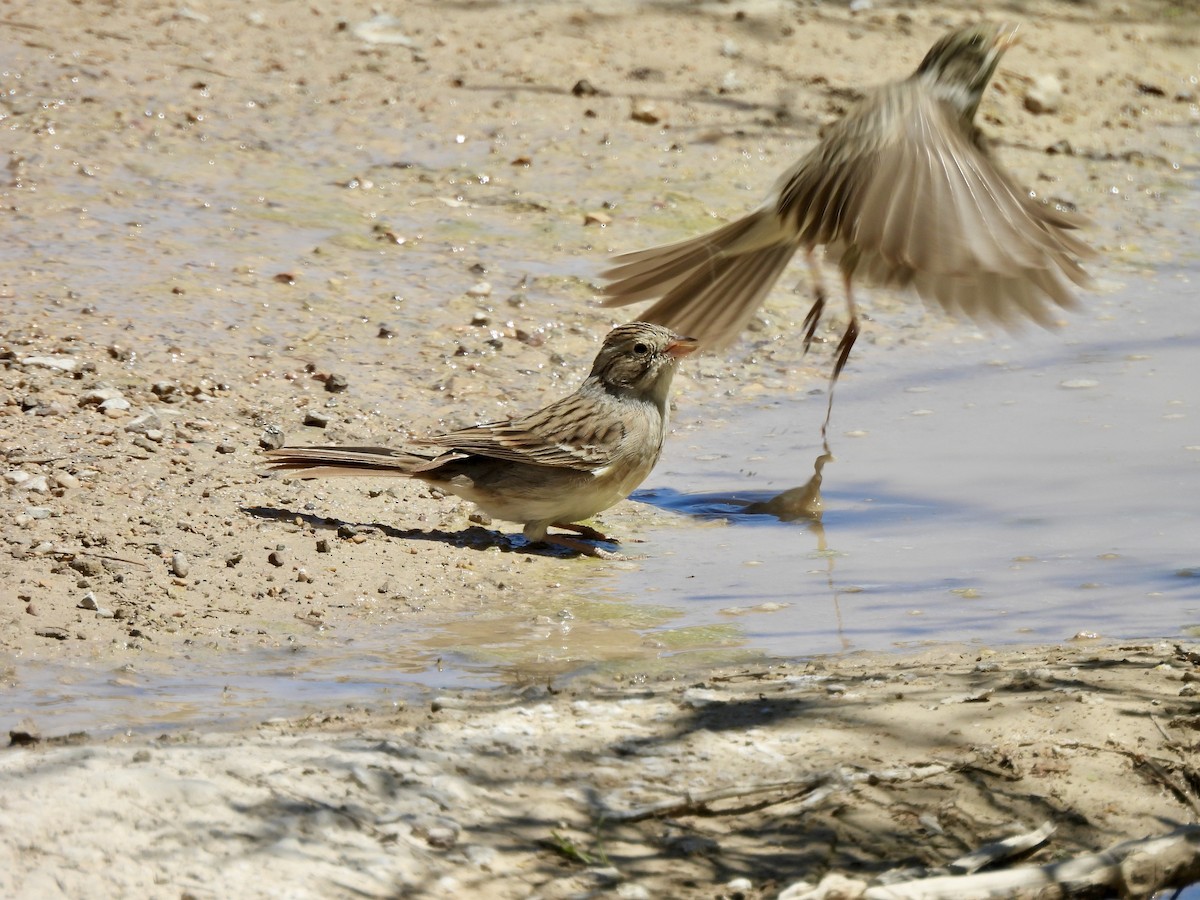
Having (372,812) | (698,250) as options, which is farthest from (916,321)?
(372,812)

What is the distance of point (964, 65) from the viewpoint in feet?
24.1

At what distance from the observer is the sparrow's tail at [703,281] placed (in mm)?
7184

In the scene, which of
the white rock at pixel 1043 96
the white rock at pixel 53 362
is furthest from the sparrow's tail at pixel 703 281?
the white rock at pixel 1043 96

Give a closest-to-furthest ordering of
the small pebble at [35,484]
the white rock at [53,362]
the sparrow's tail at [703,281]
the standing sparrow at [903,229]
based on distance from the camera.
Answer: the standing sparrow at [903,229] → the small pebble at [35,484] → the white rock at [53,362] → the sparrow's tail at [703,281]

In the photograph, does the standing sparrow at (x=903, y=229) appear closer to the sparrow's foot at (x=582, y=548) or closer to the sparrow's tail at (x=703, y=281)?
the sparrow's tail at (x=703, y=281)

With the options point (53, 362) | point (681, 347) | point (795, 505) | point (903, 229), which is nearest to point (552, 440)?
point (681, 347)

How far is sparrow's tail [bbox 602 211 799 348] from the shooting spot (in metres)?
7.18

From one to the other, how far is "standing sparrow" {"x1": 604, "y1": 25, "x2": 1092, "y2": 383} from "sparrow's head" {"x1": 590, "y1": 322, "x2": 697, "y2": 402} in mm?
452

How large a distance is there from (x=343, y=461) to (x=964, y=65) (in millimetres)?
3330

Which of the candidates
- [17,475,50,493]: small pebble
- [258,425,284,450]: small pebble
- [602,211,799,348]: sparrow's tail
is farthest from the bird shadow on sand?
[602,211,799,348]: sparrow's tail

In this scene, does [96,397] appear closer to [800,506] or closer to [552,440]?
[552,440]

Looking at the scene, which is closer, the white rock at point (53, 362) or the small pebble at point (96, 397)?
the small pebble at point (96, 397)

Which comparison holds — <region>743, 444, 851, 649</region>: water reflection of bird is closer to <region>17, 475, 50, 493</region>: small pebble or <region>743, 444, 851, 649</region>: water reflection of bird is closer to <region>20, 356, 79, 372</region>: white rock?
<region>17, 475, 50, 493</region>: small pebble

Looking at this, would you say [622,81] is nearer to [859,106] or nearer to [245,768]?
[859,106]
